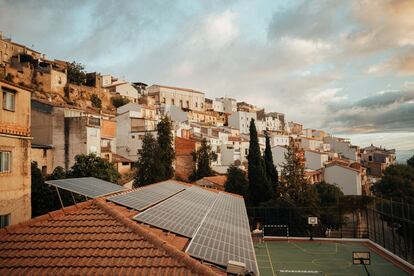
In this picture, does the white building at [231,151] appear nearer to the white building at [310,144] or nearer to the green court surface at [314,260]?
the white building at [310,144]

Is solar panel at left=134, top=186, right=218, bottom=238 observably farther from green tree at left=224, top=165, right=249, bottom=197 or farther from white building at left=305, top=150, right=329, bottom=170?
white building at left=305, top=150, right=329, bottom=170

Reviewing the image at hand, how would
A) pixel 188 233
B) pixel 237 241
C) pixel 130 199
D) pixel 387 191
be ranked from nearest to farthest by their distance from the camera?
pixel 188 233, pixel 237 241, pixel 130 199, pixel 387 191

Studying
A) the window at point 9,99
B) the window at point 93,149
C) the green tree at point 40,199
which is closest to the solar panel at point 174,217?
the window at point 9,99

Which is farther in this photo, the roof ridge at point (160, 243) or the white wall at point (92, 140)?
the white wall at point (92, 140)

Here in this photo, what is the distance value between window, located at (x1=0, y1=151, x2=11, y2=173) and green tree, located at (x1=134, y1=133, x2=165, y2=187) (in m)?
24.3

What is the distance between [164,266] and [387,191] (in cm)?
4810

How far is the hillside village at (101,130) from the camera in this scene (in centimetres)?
1744

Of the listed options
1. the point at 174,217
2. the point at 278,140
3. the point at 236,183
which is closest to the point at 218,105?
the point at 278,140

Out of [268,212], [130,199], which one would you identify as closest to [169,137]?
[268,212]

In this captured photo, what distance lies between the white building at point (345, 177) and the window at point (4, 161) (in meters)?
51.6

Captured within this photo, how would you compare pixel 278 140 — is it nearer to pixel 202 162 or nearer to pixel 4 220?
pixel 202 162

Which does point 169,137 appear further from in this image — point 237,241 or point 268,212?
point 237,241

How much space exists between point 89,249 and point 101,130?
4375cm

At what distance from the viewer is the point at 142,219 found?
8391 millimetres
